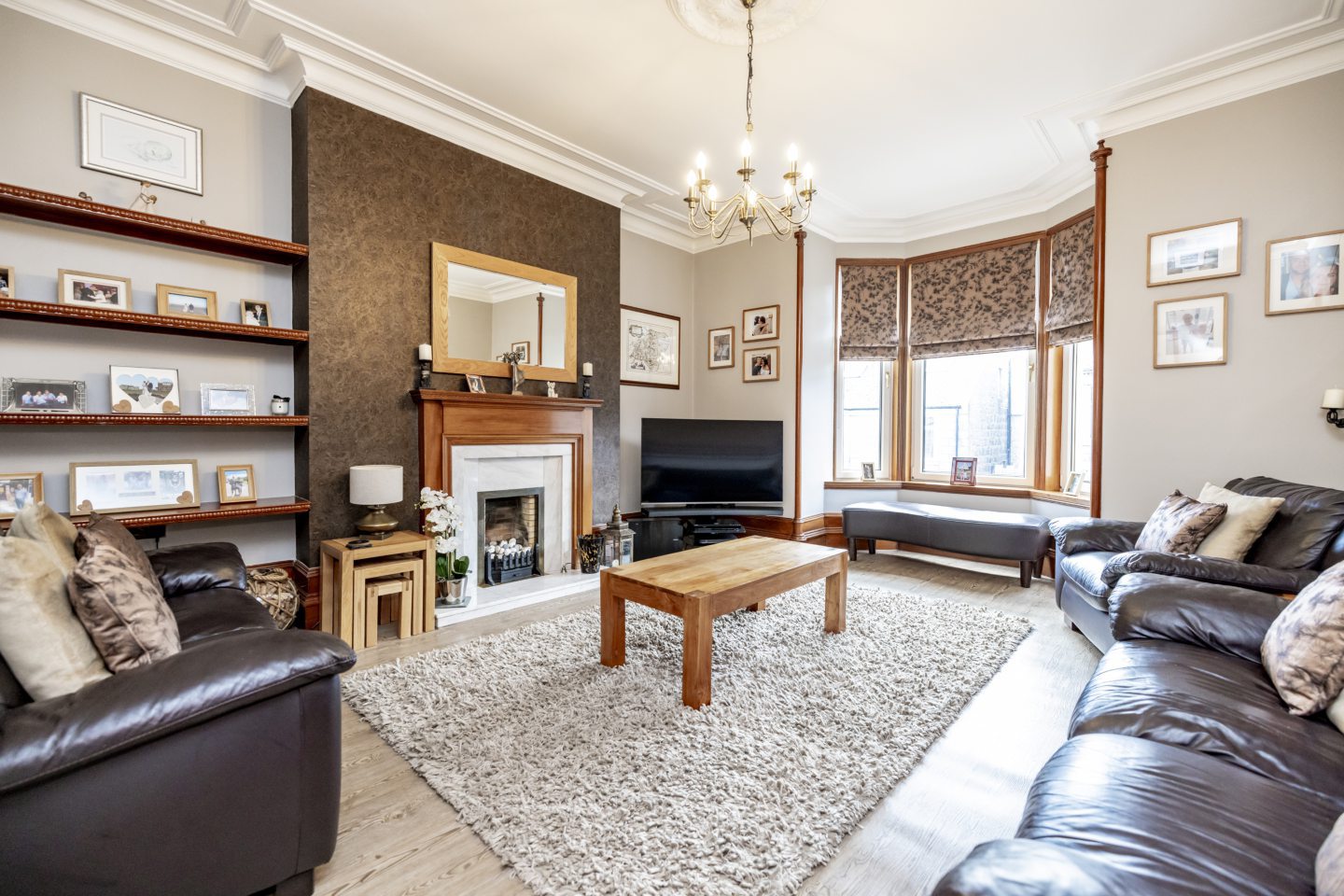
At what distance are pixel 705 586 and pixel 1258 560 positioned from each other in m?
2.41

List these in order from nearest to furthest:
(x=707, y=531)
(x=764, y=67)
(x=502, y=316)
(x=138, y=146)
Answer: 1. (x=138, y=146)
2. (x=764, y=67)
3. (x=502, y=316)
4. (x=707, y=531)

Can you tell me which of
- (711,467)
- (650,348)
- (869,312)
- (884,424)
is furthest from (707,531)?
(869,312)

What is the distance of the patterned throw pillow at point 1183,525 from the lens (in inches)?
104

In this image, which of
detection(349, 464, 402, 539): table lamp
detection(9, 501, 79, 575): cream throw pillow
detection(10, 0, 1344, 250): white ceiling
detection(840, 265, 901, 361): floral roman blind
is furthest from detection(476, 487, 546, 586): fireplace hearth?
detection(840, 265, 901, 361): floral roman blind

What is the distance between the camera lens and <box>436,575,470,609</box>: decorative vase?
11.8 ft

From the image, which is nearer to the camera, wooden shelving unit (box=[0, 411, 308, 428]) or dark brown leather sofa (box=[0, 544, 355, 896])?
dark brown leather sofa (box=[0, 544, 355, 896])

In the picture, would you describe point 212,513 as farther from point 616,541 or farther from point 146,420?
point 616,541

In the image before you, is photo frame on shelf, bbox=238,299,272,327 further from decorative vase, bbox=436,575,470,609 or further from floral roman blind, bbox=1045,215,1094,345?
floral roman blind, bbox=1045,215,1094,345

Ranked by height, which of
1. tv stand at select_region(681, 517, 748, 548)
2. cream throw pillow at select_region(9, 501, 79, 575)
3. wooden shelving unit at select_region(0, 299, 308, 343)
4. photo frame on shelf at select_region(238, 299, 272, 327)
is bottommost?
tv stand at select_region(681, 517, 748, 548)

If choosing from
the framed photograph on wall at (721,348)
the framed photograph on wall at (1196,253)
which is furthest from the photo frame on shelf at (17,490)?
the framed photograph on wall at (1196,253)

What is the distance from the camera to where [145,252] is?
298 cm

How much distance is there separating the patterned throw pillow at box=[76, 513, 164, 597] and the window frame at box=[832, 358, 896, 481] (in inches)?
201

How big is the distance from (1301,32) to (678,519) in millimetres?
4651

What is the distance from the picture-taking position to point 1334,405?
2836 mm
